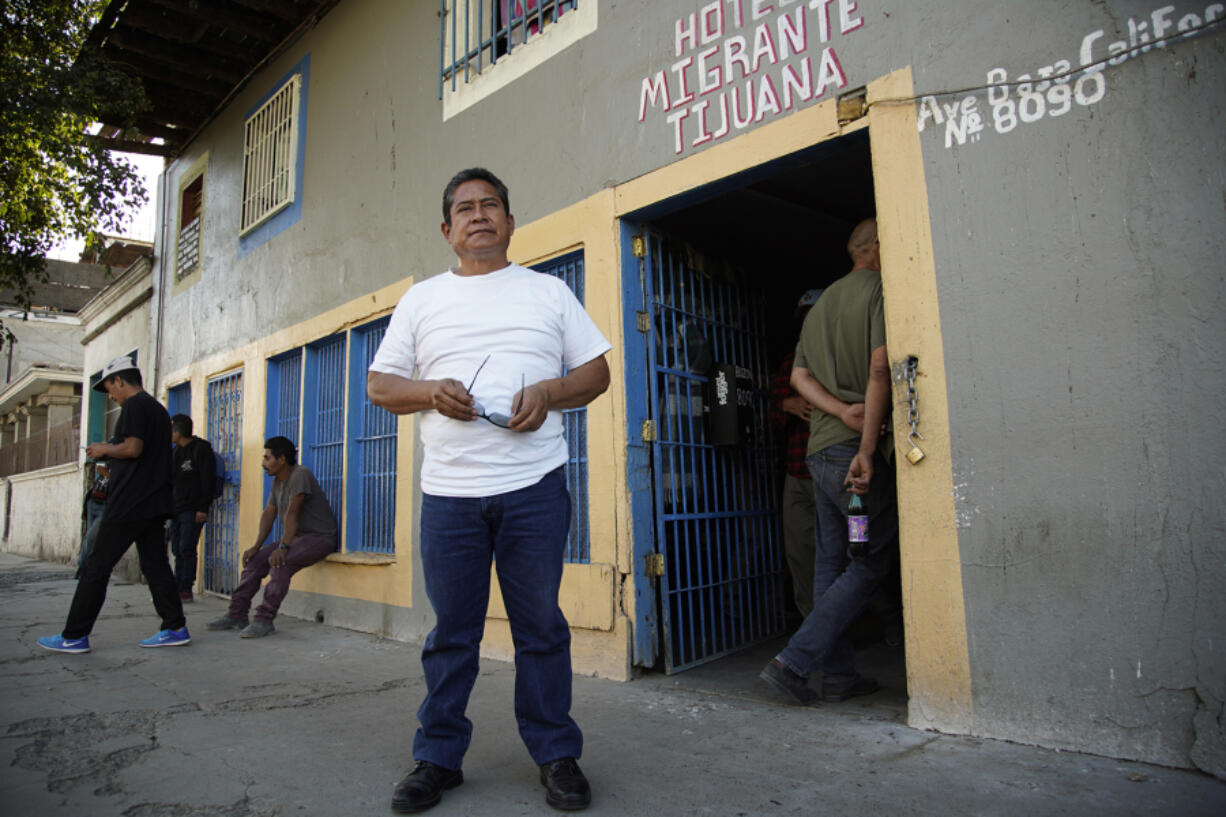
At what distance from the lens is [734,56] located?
11.6 feet

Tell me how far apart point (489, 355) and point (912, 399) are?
5.13 ft

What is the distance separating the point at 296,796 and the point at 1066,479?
254 centimetres

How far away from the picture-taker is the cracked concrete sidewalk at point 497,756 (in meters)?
2.13

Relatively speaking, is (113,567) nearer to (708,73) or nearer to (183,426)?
(183,426)

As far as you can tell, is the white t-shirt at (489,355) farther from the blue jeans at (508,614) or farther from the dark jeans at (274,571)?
the dark jeans at (274,571)

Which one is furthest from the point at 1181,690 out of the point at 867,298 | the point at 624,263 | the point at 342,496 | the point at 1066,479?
the point at 342,496

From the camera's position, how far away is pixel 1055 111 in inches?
101

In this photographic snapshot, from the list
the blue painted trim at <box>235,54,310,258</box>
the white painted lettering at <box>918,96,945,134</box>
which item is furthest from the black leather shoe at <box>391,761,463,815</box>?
the blue painted trim at <box>235,54,310,258</box>

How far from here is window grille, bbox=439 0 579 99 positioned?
467 cm

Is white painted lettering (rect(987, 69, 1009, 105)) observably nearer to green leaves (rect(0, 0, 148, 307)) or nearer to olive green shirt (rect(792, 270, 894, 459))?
olive green shirt (rect(792, 270, 894, 459))

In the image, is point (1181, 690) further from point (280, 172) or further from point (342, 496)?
point (280, 172)

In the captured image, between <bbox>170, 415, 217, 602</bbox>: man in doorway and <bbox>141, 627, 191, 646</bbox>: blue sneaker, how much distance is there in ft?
8.26

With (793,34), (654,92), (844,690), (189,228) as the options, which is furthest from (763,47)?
(189,228)

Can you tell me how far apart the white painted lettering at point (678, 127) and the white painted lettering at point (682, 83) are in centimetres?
4
